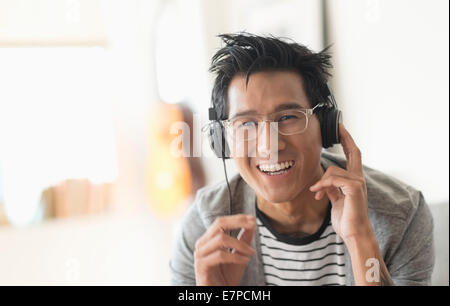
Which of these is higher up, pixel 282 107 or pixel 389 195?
pixel 282 107

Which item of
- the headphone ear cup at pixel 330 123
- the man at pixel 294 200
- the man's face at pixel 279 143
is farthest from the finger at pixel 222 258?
the headphone ear cup at pixel 330 123

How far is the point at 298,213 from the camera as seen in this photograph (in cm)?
77

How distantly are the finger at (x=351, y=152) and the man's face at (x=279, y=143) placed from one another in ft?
0.12

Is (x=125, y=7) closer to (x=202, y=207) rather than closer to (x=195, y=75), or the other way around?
(x=195, y=75)

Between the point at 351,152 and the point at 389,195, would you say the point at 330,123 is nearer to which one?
the point at 351,152

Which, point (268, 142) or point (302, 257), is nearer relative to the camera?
point (268, 142)

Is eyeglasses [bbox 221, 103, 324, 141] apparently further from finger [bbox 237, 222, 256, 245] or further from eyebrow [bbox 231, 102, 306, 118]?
finger [bbox 237, 222, 256, 245]

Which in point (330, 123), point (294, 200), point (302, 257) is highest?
point (330, 123)

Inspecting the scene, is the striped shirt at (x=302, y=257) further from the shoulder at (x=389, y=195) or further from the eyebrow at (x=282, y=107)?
the eyebrow at (x=282, y=107)

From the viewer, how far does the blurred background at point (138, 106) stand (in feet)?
2.34

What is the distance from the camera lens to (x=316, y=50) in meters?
0.67

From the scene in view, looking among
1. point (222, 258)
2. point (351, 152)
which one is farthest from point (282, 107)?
point (222, 258)

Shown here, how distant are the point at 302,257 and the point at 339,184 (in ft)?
0.62
